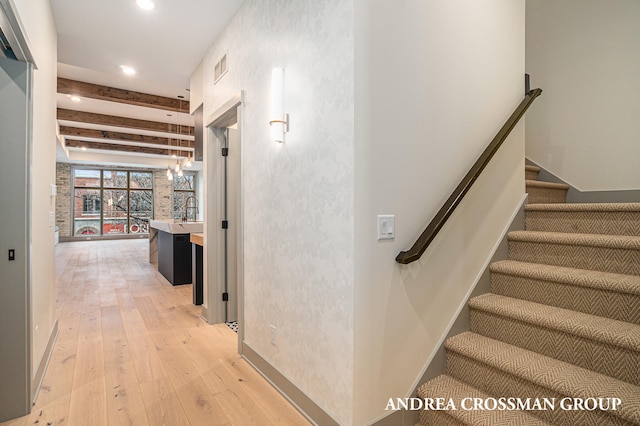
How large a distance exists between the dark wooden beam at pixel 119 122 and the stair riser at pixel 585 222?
25.4 feet

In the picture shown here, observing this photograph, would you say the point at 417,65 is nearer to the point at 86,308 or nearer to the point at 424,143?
the point at 424,143

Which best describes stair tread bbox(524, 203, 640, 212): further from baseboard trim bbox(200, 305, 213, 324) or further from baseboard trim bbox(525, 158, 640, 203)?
baseboard trim bbox(200, 305, 213, 324)

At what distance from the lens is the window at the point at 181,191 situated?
14.0m

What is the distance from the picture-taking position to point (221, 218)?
3.61 m

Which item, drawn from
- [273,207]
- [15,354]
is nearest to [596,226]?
[273,207]

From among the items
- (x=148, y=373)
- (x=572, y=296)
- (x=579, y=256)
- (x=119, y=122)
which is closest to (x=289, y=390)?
(x=148, y=373)

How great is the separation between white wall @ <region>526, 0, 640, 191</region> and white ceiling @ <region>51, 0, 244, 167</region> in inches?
126

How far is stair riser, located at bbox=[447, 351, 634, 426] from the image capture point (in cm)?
144

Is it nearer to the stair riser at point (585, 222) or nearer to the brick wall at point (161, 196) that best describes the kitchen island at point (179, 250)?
the stair riser at point (585, 222)

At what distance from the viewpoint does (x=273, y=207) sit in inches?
94.4

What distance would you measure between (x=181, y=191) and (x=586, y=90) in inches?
549

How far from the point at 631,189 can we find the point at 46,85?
5111mm

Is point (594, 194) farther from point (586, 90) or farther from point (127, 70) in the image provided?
point (127, 70)

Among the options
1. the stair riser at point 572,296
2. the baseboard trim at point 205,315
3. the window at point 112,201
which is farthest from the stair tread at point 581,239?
the window at point 112,201
